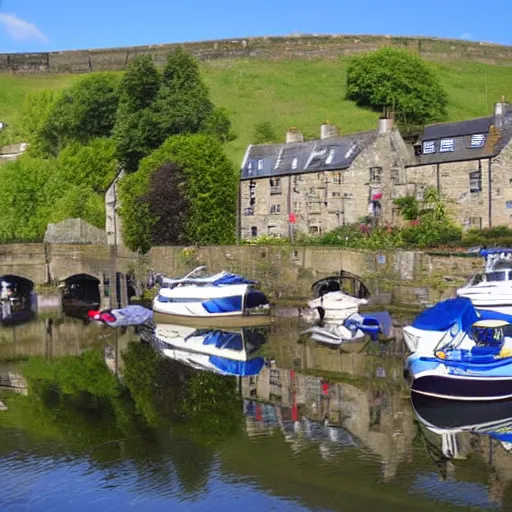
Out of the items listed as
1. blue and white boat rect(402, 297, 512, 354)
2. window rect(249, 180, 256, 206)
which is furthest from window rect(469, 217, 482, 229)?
blue and white boat rect(402, 297, 512, 354)

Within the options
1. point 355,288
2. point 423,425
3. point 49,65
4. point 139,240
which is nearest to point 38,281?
point 139,240

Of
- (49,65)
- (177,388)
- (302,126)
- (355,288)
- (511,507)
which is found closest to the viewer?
(511,507)

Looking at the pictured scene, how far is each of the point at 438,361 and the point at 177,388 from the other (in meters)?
7.58

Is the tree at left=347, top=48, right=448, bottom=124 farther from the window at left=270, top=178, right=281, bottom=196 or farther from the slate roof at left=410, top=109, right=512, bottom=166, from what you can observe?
the window at left=270, top=178, right=281, bottom=196

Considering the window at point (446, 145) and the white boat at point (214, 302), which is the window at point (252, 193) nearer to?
the white boat at point (214, 302)

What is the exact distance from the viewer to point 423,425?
18.5m

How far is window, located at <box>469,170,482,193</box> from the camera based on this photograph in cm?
4047

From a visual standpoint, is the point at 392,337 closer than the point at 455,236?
Yes

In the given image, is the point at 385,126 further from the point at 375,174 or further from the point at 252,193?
the point at 252,193

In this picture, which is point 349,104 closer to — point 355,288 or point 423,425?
point 355,288

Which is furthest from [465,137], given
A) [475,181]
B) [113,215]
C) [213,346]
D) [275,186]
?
[113,215]

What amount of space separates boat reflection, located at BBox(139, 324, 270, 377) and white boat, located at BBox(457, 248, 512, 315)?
700 centimetres

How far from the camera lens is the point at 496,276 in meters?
28.2

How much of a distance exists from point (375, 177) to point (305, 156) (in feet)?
13.7
